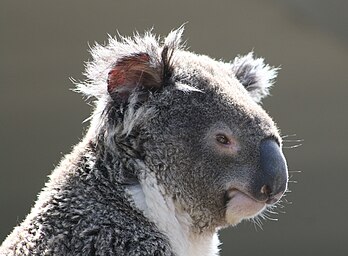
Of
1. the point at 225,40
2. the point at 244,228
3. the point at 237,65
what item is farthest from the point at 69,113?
the point at 237,65

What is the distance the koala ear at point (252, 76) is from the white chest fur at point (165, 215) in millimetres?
570

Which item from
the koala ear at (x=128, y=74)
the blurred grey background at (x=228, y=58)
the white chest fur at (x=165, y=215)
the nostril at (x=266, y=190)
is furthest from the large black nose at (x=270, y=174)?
the blurred grey background at (x=228, y=58)

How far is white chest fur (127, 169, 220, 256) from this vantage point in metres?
2.23

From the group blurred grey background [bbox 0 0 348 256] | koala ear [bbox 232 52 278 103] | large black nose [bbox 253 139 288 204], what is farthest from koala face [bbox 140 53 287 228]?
blurred grey background [bbox 0 0 348 256]

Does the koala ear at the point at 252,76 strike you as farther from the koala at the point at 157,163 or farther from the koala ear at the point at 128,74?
the koala ear at the point at 128,74

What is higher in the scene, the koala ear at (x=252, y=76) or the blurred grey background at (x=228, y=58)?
the blurred grey background at (x=228, y=58)

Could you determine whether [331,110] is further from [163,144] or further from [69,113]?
[163,144]

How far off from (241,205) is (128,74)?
50 cm

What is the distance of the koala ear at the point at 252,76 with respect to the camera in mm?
2672

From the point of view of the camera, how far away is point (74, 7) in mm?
4754

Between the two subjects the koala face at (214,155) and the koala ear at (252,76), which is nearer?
the koala face at (214,155)

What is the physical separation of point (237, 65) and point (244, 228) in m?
2.92

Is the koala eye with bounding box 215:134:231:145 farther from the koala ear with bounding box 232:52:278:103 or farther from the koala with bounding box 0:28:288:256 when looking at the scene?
the koala ear with bounding box 232:52:278:103

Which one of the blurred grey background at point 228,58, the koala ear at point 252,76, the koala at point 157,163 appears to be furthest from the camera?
the blurred grey background at point 228,58
